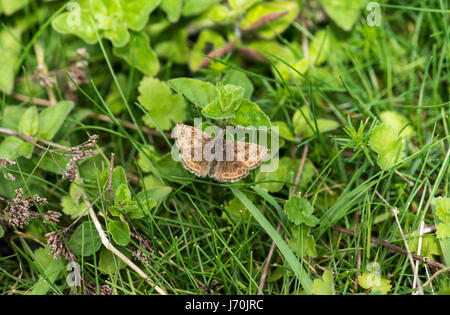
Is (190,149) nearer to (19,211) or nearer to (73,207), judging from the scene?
(73,207)

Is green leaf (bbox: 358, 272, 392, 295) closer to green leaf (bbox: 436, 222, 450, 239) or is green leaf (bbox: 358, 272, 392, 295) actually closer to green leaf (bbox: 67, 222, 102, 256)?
green leaf (bbox: 436, 222, 450, 239)

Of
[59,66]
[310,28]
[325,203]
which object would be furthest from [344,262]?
[59,66]

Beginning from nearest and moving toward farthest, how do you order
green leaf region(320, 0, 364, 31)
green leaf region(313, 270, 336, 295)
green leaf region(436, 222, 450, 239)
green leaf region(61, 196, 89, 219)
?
green leaf region(313, 270, 336, 295) → green leaf region(436, 222, 450, 239) → green leaf region(61, 196, 89, 219) → green leaf region(320, 0, 364, 31)

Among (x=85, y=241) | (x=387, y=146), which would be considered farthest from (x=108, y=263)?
(x=387, y=146)

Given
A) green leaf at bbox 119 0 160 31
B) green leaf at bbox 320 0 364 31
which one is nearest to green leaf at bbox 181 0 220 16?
green leaf at bbox 119 0 160 31

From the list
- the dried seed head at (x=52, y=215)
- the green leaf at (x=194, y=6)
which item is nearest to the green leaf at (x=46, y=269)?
the dried seed head at (x=52, y=215)
